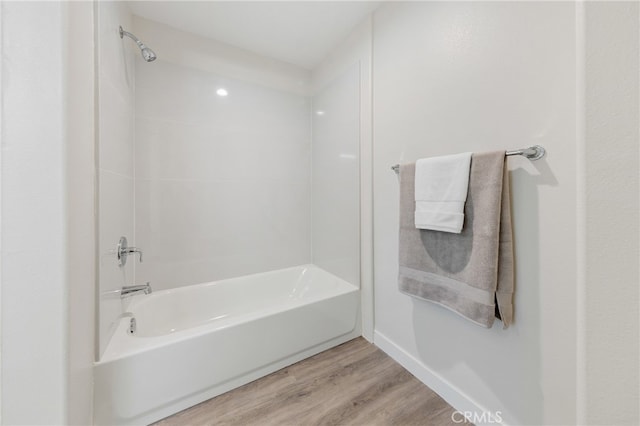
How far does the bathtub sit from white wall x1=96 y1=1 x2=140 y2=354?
178mm

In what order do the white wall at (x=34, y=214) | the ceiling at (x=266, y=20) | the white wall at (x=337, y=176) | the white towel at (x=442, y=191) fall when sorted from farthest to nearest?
the white wall at (x=337, y=176)
the ceiling at (x=266, y=20)
the white towel at (x=442, y=191)
the white wall at (x=34, y=214)

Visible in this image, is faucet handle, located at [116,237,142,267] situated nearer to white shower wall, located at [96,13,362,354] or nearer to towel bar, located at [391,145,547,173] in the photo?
white shower wall, located at [96,13,362,354]

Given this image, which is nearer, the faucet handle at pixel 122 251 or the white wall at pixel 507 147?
the white wall at pixel 507 147

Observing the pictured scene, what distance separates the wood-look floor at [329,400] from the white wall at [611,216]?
1.11 m

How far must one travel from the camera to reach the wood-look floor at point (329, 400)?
1.16 meters

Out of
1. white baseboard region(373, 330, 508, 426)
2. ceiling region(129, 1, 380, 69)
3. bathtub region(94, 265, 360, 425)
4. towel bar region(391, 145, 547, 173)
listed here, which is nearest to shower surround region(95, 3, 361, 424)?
bathtub region(94, 265, 360, 425)

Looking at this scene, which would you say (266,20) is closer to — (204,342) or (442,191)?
(442,191)

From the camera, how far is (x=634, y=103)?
1.04 ft

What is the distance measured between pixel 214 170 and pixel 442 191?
176cm

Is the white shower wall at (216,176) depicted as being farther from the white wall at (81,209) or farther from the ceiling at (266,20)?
the white wall at (81,209)

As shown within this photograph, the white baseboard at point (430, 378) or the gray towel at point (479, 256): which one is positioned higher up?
the gray towel at point (479, 256)

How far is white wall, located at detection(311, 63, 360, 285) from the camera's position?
6.13 feet

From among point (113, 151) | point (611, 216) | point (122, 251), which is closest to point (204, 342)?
point (122, 251)

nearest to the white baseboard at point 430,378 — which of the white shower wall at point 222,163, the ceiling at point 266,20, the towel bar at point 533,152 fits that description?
the white shower wall at point 222,163
